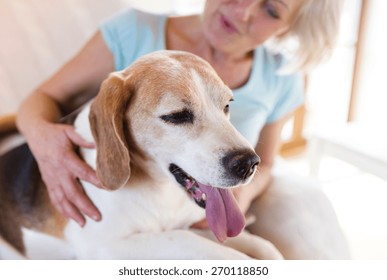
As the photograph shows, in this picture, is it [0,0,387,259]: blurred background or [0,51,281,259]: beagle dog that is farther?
[0,0,387,259]: blurred background

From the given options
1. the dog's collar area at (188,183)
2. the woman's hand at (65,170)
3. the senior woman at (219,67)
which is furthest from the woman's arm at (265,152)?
the woman's hand at (65,170)

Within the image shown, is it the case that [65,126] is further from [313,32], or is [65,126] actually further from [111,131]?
[313,32]

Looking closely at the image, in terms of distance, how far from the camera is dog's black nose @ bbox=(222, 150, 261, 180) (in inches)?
18.6

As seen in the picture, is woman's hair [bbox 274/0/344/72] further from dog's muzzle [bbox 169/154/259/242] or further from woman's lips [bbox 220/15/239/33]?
dog's muzzle [bbox 169/154/259/242]

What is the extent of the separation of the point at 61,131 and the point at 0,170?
15 centimetres

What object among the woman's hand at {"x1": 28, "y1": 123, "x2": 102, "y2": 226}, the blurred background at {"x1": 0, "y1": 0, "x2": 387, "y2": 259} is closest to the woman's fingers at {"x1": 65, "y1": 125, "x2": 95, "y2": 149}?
the woman's hand at {"x1": 28, "y1": 123, "x2": 102, "y2": 226}

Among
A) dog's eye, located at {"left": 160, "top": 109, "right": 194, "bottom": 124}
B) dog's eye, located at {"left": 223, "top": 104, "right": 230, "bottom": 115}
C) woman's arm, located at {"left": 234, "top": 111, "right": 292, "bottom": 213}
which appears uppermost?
dog's eye, located at {"left": 160, "top": 109, "right": 194, "bottom": 124}

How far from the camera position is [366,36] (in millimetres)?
627

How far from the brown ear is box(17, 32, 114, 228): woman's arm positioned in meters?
0.05

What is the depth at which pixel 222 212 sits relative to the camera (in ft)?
1.77

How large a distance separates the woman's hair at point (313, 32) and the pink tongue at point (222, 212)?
0.24 meters

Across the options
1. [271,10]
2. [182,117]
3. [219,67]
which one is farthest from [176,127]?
[271,10]

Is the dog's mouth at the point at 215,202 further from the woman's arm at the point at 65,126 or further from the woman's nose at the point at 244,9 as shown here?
the woman's nose at the point at 244,9

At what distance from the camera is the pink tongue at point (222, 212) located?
0.53 metres
